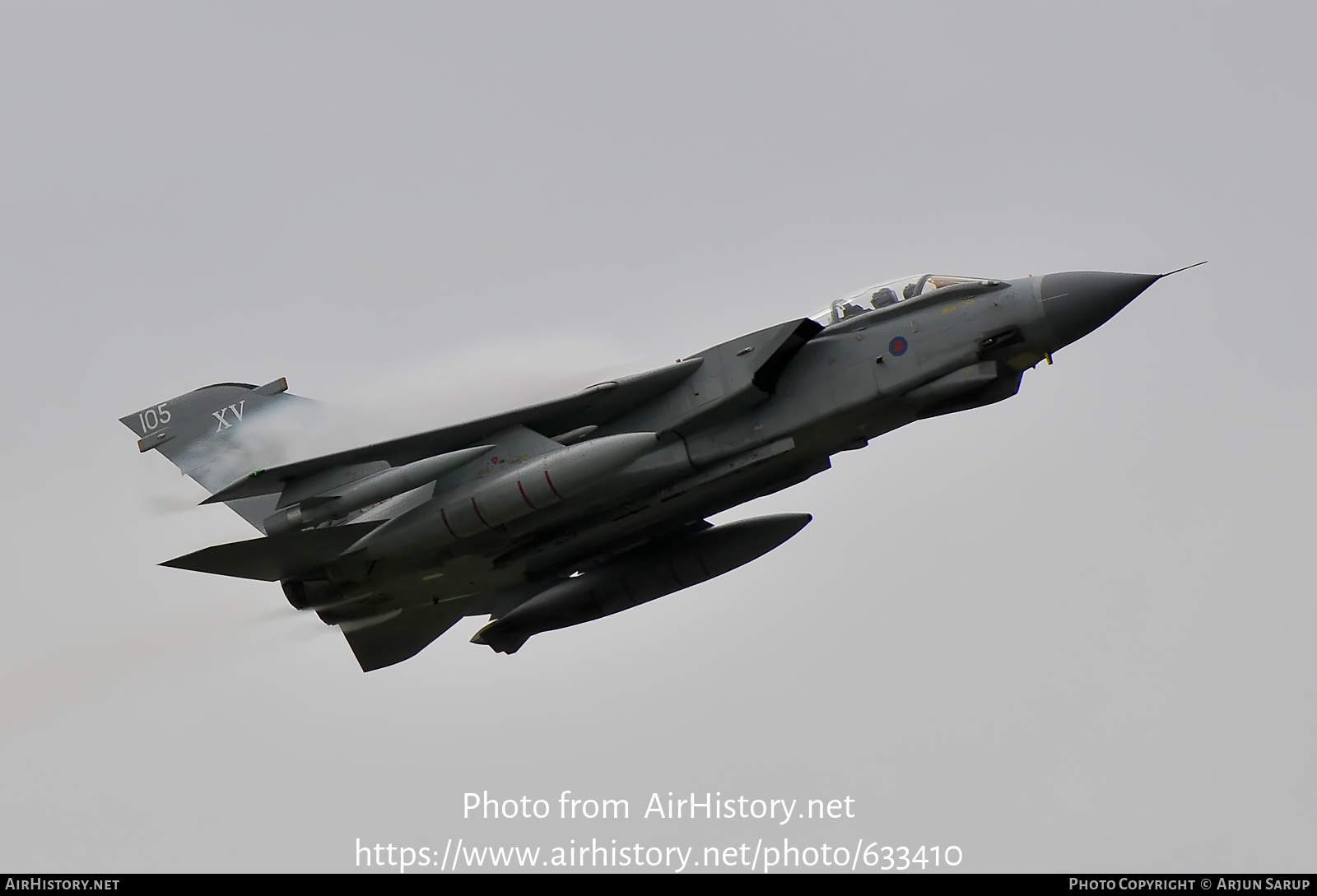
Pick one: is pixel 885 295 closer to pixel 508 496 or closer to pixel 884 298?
pixel 884 298

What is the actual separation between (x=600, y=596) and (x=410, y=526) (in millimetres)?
3857

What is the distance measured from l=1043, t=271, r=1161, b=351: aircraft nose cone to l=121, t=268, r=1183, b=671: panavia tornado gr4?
0.02 m

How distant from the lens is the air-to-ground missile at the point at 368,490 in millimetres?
18500

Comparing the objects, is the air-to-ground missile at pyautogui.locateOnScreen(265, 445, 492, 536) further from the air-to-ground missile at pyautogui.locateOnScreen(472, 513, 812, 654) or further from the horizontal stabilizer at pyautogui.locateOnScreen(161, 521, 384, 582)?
the air-to-ground missile at pyautogui.locateOnScreen(472, 513, 812, 654)

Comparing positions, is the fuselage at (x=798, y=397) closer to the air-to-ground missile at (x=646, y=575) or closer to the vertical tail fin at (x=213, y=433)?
the air-to-ground missile at (x=646, y=575)

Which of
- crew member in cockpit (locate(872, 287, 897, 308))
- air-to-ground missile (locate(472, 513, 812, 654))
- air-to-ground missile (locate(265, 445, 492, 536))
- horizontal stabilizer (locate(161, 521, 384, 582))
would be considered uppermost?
crew member in cockpit (locate(872, 287, 897, 308))

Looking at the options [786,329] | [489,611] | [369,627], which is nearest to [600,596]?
[489,611]

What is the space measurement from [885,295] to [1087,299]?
2329 mm

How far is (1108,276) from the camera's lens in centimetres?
1773

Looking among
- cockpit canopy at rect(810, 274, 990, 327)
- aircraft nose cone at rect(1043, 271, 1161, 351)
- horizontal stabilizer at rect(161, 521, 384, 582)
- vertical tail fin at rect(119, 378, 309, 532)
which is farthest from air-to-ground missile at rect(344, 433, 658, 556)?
aircraft nose cone at rect(1043, 271, 1161, 351)

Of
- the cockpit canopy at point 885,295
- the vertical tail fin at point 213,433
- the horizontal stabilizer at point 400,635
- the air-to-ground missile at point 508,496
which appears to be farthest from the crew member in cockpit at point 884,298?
the vertical tail fin at point 213,433

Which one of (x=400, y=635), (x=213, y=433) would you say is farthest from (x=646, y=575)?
(x=213, y=433)

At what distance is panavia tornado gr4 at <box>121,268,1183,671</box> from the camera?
58.6 ft

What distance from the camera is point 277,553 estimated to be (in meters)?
19.2
